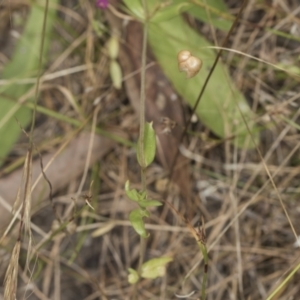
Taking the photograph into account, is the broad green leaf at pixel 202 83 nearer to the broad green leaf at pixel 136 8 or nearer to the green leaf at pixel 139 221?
the broad green leaf at pixel 136 8

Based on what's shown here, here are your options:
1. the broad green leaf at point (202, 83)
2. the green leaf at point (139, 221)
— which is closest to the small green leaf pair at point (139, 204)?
the green leaf at point (139, 221)

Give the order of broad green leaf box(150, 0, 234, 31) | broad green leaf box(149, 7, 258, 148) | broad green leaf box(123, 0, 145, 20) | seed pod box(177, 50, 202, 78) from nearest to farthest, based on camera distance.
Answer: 1. seed pod box(177, 50, 202, 78)
2. broad green leaf box(123, 0, 145, 20)
3. broad green leaf box(150, 0, 234, 31)
4. broad green leaf box(149, 7, 258, 148)

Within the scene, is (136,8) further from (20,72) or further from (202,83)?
(20,72)

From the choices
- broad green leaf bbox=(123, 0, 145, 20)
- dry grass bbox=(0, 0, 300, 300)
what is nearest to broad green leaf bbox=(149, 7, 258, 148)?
dry grass bbox=(0, 0, 300, 300)

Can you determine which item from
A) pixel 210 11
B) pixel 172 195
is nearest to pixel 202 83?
pixel 210 11

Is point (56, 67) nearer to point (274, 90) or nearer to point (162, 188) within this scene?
point (162, 188)

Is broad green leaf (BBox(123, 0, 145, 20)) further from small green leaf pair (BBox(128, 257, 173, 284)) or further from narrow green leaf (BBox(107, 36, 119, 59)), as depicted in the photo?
small green leaf pair (BBox(128, 257, 173, 284))
